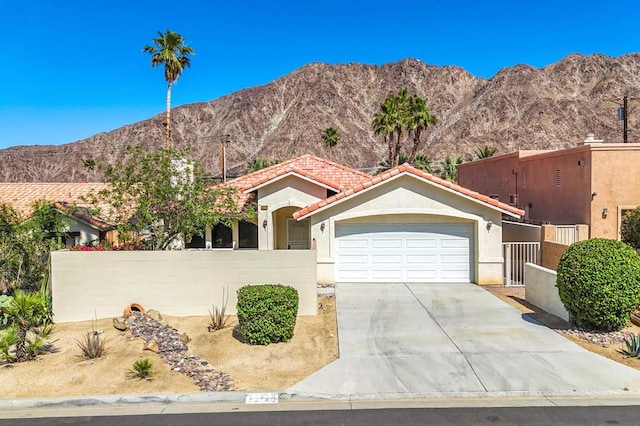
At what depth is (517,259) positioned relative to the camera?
57.9ft

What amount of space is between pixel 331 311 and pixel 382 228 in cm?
458

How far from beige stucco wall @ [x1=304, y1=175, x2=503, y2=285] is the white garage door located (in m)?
0.31

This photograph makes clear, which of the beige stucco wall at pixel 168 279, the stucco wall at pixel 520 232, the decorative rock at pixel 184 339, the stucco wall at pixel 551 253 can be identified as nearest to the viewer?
the decorative rock at pixel 184 339

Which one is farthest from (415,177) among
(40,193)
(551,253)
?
(40,193)

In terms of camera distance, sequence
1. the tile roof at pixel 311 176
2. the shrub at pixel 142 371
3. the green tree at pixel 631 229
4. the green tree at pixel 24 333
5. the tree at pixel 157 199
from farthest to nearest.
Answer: the tile roof at pixel 311 176
the green tree at pixel 631 229
the tree at pixel 157 199
the green tree at pixel 24 333
the shrub at pixel 142 371

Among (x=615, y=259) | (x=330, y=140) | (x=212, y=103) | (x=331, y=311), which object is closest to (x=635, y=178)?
(x=615, y=259)

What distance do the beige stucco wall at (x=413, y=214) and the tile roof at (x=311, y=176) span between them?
11.7 feet

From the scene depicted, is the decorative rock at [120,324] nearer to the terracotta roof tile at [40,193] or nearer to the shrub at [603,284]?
the shrub at [603,284]

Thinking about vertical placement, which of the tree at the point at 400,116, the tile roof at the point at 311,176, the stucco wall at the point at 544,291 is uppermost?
the tree at the point at 400,116

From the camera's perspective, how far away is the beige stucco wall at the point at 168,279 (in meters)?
13.4

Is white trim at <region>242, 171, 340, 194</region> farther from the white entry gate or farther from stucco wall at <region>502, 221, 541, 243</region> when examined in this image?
the white entry gate

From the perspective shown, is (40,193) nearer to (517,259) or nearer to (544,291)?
(517,259)

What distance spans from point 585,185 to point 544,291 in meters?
8.69

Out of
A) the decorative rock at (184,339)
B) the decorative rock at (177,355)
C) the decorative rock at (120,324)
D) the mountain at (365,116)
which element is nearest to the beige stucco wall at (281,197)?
the decorative rock at (177,355)
